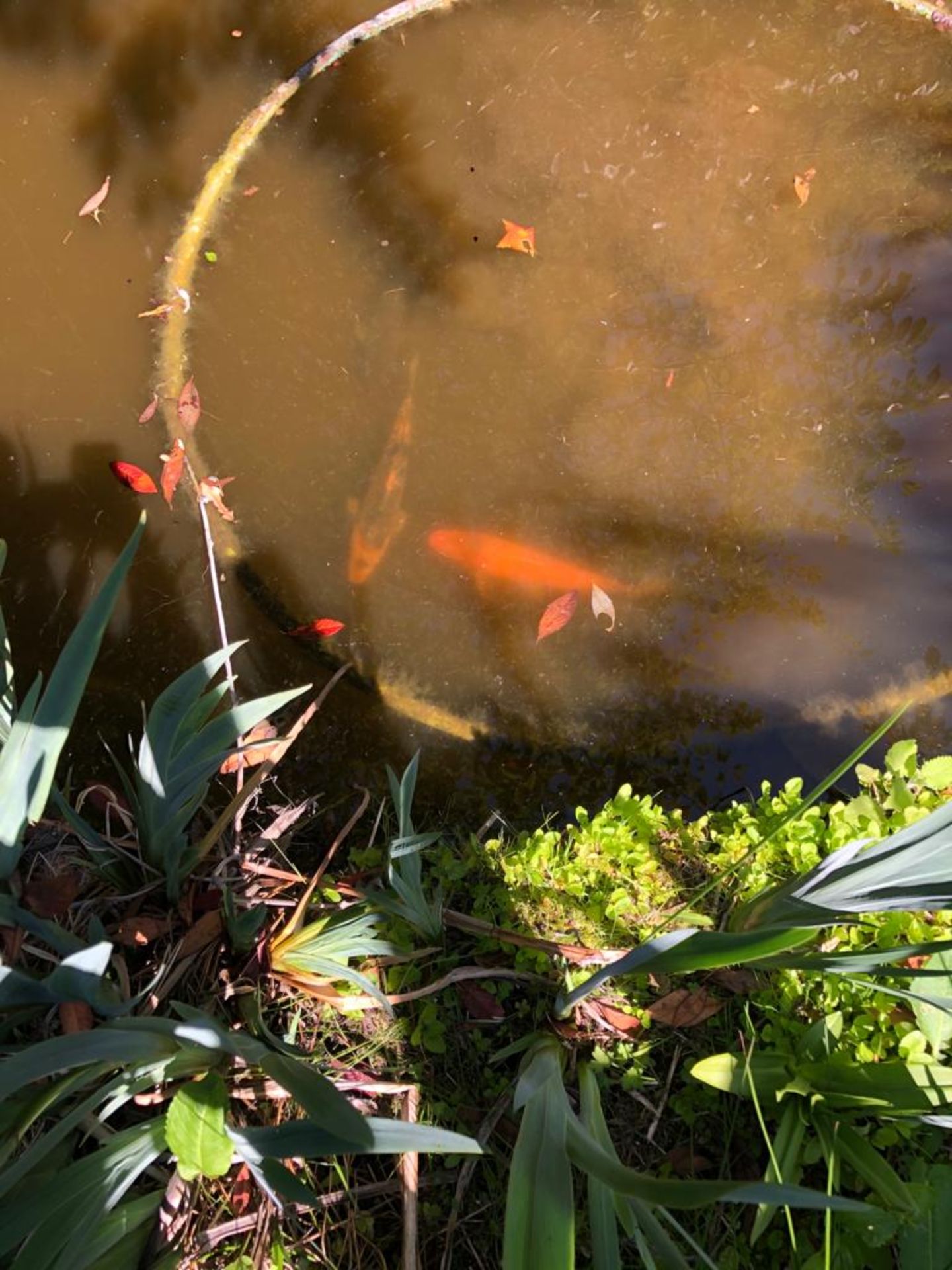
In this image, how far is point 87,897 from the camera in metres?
1.61

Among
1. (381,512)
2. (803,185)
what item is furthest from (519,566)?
(803,185)

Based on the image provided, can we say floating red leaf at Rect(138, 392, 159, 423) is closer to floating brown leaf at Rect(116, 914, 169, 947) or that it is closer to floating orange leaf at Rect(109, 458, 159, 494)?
floating orange leaf at Rect(109, 458, 159, 494)

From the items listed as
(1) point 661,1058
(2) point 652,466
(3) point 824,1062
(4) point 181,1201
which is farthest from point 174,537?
(3) point 824,1062

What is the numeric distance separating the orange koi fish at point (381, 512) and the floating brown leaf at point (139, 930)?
0.80 m

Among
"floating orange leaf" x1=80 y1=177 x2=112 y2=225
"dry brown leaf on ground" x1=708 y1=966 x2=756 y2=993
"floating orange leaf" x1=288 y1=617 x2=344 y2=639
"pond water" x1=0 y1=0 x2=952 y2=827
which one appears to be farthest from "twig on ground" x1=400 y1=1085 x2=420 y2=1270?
"floating orange leaf" x1=80 y1=177 x2=112 y2=225

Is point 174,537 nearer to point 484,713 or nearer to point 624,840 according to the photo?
point 484,713

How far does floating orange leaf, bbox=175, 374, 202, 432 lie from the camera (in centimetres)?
210

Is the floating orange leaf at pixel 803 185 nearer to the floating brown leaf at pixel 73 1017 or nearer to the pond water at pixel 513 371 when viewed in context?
the pond water at pixel 513 371

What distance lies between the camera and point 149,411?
2.10 m

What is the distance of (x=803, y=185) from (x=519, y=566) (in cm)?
119

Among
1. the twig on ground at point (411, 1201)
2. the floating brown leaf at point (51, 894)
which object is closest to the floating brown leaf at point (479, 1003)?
the twig on ground at point (411, 1201)

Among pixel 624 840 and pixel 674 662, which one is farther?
pixel 674 662

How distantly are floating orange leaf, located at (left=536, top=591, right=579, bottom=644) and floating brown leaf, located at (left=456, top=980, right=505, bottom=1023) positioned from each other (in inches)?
28.9

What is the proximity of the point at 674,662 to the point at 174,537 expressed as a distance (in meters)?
1.13
